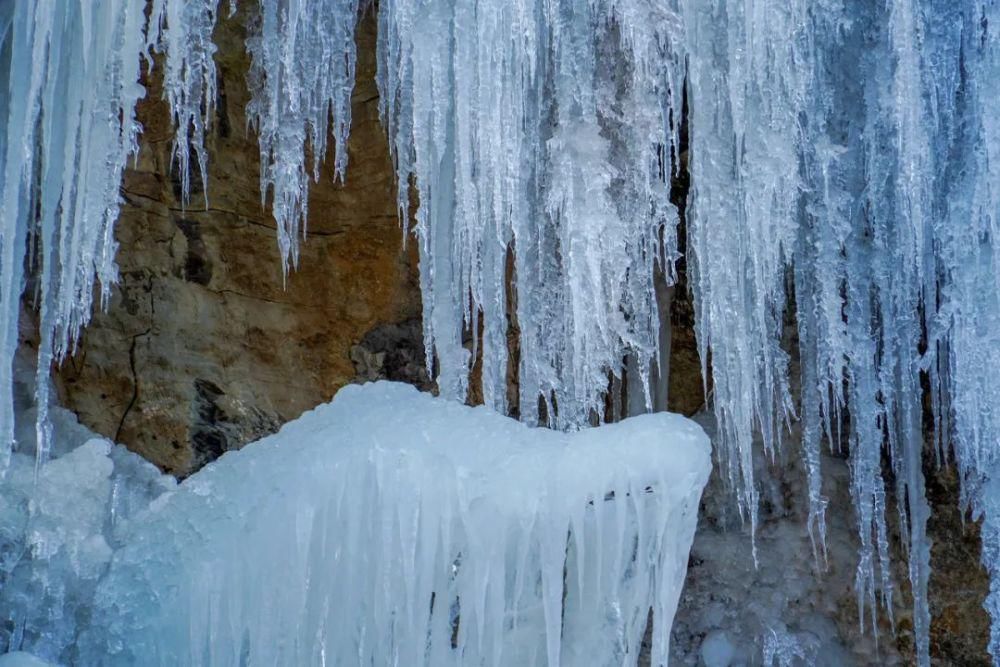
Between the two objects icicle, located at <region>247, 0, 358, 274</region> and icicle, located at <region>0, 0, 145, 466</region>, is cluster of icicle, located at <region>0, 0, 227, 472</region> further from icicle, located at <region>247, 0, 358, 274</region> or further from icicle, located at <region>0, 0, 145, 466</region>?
icicle, located at <region>247, 0, 358, 274</region>

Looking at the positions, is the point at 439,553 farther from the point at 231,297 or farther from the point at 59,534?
the point at 231,297

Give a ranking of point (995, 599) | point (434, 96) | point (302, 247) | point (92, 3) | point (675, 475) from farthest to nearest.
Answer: point (302, 247) < point (995, 599) < point (434, 96) < point (92, 3) < point (675, 475)

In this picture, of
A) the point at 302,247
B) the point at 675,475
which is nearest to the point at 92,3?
the point at 302,247

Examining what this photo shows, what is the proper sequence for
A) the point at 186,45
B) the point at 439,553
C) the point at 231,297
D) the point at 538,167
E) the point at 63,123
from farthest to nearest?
the point at 231,297
the point at 538,167
the point at 186,45
the point at 63,123
the point at 439,553

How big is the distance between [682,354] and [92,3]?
2335mm

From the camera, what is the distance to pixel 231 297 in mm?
3947

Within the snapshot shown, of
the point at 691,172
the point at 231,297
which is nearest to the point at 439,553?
the point at 691,172

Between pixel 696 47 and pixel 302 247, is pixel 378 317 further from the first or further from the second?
pixel 696 47

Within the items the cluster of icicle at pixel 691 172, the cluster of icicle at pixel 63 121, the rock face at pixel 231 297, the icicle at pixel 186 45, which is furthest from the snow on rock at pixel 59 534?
the icicle at pixel 186 45

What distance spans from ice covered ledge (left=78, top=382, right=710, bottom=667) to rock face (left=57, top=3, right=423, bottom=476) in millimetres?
1149

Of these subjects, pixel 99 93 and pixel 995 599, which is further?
pixel 995 599

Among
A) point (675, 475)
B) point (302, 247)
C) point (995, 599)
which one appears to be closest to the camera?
point (675, 475)

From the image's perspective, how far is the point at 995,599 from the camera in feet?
11.7

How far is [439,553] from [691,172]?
4.34 ft
